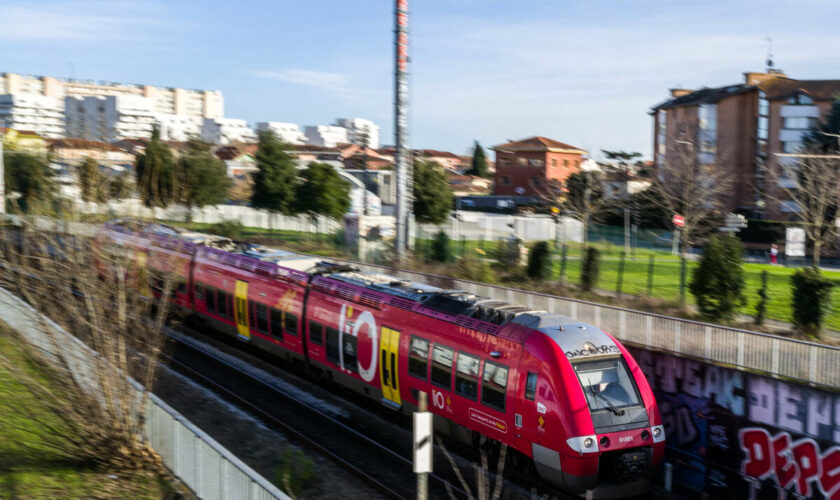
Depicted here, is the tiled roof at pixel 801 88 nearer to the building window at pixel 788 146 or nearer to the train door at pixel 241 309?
the building window at pixel 788 146

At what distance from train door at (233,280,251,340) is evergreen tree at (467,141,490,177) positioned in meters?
97.5

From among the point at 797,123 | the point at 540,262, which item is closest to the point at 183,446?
the point at 540,262

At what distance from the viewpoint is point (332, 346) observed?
57.7 ft

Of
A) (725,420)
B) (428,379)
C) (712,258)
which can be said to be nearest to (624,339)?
(725,420)

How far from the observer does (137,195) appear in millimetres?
13312

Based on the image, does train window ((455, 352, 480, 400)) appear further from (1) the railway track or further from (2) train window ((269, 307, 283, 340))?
(2) train window ((269, 307, 283, 340))

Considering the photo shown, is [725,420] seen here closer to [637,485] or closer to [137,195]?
[637,485]

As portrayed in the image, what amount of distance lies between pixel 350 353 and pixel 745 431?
8150 millimetres

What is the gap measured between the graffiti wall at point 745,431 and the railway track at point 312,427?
4540mm

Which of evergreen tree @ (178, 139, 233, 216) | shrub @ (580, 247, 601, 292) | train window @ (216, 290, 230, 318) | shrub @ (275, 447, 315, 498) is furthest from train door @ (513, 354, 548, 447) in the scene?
evergreen tree @ (178, 139, 233, 216)

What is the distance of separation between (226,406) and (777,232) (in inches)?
1811

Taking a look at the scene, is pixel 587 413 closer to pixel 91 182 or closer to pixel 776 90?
pixel 91 182

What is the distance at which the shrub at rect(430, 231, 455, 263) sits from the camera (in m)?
35.8

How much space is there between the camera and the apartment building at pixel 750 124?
61250 mm
